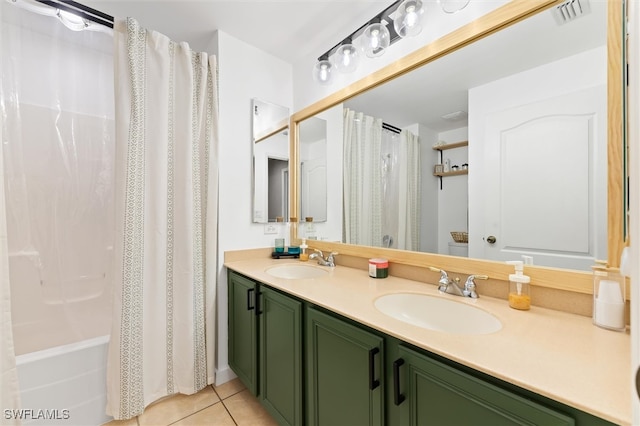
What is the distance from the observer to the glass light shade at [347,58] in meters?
1.62

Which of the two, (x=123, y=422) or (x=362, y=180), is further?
(x=362, y=180)

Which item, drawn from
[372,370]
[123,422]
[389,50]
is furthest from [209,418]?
[389,50]

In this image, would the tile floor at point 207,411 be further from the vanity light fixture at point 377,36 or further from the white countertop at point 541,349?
the vanity light fixture at point 377,36

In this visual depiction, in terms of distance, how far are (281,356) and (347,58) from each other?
5.81 ft

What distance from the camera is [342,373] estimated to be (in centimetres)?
99

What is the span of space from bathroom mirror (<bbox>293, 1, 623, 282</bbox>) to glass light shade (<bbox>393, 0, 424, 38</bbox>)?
111 millimetres

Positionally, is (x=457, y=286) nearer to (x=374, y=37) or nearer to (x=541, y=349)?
(x=541, y=349)

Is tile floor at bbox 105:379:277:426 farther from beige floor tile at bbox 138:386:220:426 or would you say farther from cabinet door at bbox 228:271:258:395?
cabinet door at bbox 228:271:258:395

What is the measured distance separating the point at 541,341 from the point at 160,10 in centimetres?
249

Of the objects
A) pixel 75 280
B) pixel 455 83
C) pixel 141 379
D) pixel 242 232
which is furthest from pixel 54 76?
pixel 455 83

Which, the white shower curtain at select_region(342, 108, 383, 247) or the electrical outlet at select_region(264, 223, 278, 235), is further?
the electrical outlet at select_region(264, 223, 278, 235)

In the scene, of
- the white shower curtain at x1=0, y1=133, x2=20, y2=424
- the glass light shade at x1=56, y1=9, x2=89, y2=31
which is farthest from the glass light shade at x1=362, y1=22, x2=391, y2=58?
the white shower curtain at x1=0, y1=133, x2=20, y2=424

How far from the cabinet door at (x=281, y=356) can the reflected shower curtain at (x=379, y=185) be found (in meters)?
0.69

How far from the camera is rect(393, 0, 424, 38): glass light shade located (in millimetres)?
1271
